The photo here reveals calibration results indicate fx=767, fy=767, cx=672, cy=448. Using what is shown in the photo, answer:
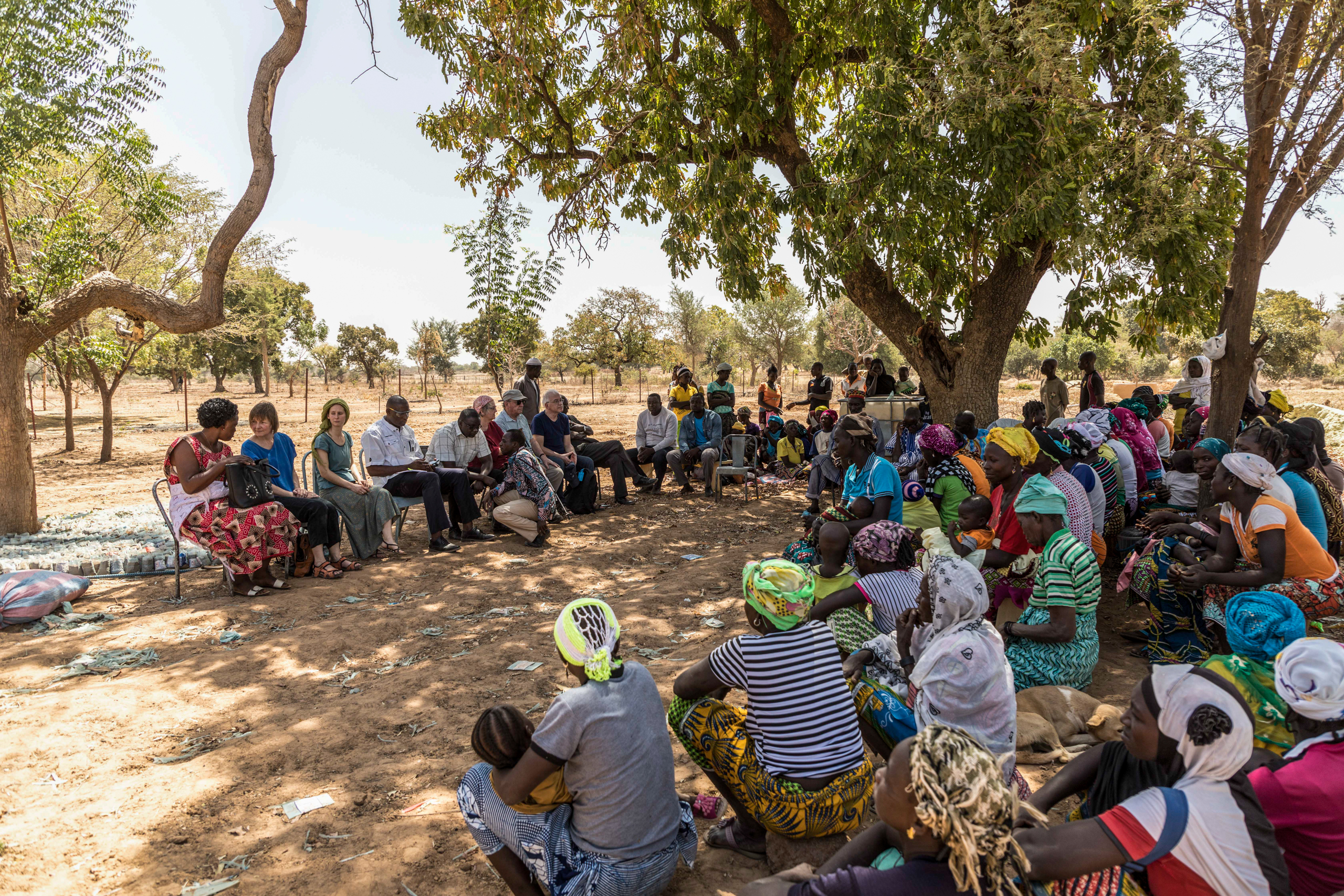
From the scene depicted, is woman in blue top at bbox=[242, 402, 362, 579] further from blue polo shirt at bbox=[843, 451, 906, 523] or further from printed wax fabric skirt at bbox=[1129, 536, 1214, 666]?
printed wax fabric skirt at bbox=[1129, 536, 1214, 666]

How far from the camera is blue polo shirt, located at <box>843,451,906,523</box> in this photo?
567 centimetres

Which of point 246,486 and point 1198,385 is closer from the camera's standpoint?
point 246,486

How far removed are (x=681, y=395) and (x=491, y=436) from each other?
362 cm

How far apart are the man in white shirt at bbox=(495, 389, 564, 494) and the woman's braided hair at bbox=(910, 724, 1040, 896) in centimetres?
767

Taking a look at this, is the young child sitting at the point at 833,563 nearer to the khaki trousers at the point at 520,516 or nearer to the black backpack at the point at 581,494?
the khaki trousers at the point at 520,516

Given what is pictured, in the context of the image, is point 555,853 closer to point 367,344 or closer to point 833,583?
point 833,583

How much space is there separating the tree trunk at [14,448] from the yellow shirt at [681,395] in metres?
7.87

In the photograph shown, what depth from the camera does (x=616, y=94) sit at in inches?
404

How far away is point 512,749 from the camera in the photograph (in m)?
2.66

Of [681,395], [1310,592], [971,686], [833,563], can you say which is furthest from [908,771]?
[681,395]

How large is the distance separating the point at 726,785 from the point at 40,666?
484cm

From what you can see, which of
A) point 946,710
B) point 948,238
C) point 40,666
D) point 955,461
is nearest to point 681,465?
point 948,238

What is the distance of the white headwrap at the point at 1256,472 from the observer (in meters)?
4.08

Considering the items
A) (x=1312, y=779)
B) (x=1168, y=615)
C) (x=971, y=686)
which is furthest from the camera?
(x=1168, y=615)
